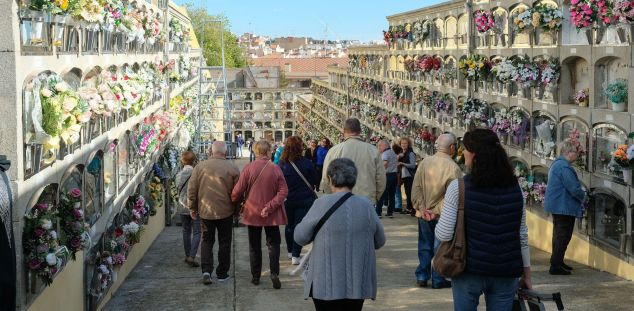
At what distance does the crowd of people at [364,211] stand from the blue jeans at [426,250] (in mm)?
10

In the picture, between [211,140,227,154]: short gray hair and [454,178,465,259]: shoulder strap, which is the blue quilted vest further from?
[211,140,227,154]: short gray hair

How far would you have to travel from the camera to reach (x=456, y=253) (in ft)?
14.4

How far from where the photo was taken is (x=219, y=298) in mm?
7293

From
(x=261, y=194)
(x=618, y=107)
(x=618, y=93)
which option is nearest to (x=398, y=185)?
(x=618, y=107)

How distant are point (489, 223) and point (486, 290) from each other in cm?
34

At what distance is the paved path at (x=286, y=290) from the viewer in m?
6.97

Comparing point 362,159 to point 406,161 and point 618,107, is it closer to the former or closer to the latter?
point 618,107

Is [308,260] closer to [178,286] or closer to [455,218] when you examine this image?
[455,218]

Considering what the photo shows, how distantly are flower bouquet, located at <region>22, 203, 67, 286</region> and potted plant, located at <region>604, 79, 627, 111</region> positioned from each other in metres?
5.27

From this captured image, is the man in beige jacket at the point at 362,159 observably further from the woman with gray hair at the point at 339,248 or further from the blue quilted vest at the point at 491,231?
the blue quilted vest at the point at 491,231

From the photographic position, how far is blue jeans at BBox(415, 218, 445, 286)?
7.28 meters

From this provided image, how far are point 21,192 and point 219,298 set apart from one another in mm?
2737

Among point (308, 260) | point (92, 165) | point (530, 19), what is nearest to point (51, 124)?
point (308, 260)

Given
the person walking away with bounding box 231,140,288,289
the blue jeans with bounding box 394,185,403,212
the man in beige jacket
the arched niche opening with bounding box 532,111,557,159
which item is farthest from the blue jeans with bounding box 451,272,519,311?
the blue jeans with bounding box 394,185,403,212
